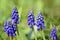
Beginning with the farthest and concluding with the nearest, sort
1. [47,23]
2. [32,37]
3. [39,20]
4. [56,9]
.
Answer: [56,9] → [47,23] → [32,37] → [39,20]

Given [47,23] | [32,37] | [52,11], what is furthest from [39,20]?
[52,11]

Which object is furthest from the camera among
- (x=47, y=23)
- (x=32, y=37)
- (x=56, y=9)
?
(x=56, y=9)

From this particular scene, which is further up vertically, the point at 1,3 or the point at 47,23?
the point at 1,3

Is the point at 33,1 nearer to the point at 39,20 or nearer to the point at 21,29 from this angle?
the point at 21,29

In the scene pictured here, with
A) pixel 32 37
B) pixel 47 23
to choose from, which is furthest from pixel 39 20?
pixel 47 23

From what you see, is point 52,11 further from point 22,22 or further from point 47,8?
point 22,22

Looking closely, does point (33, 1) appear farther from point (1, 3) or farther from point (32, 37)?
point (32, 37)

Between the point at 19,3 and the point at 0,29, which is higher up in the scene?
the point at 19,3

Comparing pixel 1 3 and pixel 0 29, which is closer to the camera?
pixel 0 29

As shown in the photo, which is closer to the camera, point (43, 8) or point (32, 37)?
point (32, 37)
